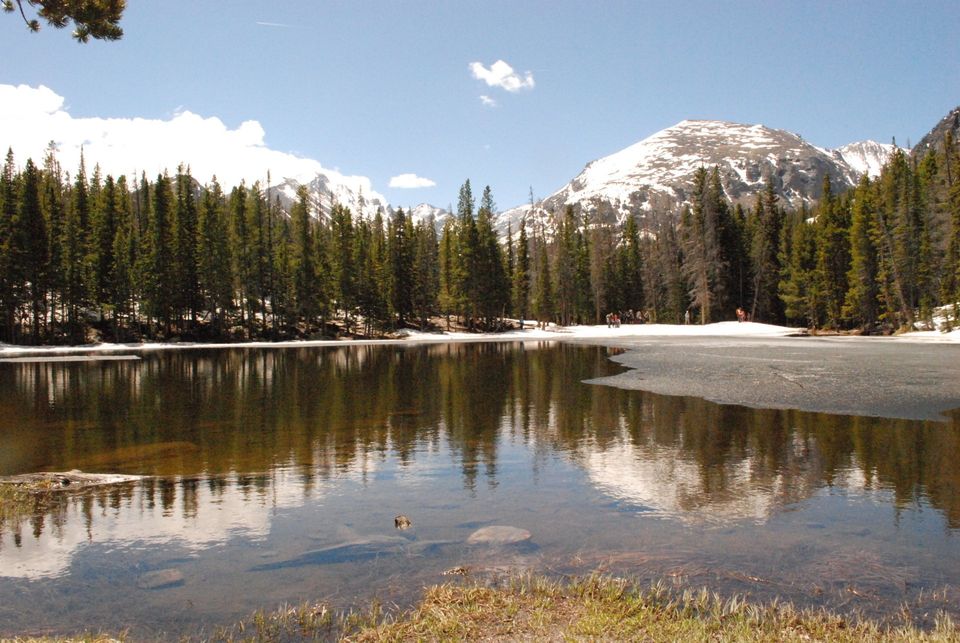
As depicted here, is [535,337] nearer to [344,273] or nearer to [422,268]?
[422,268]

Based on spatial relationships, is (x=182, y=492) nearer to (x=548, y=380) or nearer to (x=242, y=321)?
(x=548, y=380)

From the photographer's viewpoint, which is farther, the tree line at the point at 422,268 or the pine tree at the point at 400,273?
the pine tree at the point at 400,273

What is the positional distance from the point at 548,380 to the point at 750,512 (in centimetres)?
2043

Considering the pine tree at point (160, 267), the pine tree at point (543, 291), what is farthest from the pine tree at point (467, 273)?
the pine tree at point (160, 267)

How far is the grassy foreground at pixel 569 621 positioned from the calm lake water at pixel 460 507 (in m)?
0.48

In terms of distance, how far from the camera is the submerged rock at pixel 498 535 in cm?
852

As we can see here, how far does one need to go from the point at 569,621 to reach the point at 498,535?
3.06 meters

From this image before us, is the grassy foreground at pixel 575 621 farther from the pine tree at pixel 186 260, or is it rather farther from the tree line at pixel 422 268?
the pine tree at pixel 186 260

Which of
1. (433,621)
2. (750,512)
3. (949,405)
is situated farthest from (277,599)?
(949,405)

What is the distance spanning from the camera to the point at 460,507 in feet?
33.6

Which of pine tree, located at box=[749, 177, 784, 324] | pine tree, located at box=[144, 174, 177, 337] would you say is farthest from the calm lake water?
pine tree, located at box=[749, 177, 784, 324]

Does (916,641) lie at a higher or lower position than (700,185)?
lower

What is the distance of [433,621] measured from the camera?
19.1 ft

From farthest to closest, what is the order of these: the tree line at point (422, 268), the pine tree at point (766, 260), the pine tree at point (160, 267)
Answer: the pine tree at point (766, 260) < the pine tree at point (160, 267) < the tree line at point (422, 268)
